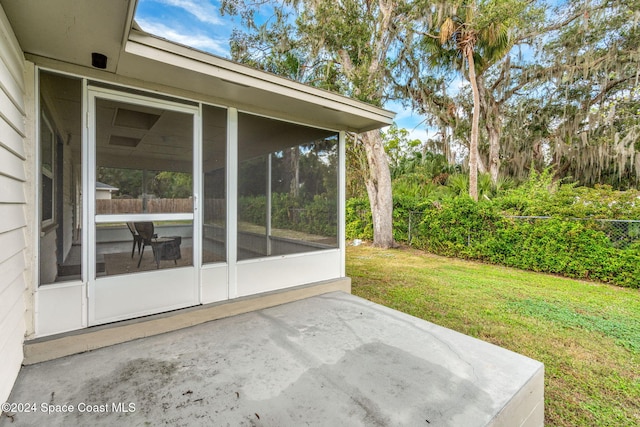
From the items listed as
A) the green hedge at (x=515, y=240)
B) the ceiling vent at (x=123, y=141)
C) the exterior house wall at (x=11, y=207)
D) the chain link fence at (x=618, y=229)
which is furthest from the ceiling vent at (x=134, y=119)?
the chain link fence at (x=618, y=229)

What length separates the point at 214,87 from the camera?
2.85 m

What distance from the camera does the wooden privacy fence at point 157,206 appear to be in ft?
8.50

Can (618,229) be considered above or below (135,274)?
above

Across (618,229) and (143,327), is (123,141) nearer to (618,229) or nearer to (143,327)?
(143,327)

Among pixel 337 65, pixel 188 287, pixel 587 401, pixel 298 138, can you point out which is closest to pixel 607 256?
pixel 587 401

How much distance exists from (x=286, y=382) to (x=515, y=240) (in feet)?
20.9

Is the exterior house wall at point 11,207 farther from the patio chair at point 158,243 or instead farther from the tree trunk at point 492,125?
the tree trunk at point 492,125

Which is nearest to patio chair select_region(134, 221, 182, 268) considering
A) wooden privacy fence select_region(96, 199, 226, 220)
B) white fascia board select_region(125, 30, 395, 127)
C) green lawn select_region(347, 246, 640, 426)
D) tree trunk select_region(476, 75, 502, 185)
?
wooden privacy fence select_region(96, 199, 226, 220)

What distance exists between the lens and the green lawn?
2.24 m

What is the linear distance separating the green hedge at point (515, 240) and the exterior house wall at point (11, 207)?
24.8 feet

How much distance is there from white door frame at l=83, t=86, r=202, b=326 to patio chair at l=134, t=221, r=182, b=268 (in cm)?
8

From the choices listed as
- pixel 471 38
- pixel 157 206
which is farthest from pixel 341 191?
pixel 471 38

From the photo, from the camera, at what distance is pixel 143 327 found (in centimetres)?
265

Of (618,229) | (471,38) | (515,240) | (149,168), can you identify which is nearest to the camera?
(149,168)
